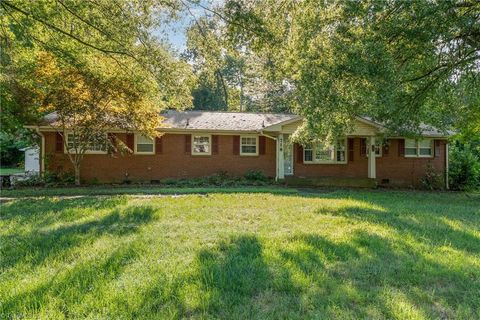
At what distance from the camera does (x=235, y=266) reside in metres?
3.90

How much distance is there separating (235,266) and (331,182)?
1248cm

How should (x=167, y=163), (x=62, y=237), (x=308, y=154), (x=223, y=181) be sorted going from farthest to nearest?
(x=308, y=154), (x=167, y=163), (x=223, y=181), (x=62, y=237)

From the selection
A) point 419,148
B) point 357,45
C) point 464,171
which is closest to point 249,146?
→ point 357,45

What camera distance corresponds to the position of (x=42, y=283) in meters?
3.37

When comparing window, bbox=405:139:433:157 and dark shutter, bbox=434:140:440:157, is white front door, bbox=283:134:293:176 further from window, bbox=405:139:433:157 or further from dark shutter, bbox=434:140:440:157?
dark shutter, bbox=434:140:440:157

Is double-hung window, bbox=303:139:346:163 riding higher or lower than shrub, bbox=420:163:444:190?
higher

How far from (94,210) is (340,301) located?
6297mm

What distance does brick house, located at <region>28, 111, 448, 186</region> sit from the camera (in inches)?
603

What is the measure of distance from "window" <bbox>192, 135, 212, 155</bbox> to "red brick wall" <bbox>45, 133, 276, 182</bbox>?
0.28m

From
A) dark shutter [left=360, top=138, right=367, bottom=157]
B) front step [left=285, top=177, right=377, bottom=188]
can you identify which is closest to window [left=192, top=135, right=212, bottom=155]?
front step [left=285, top=177, right=377, bottom=188]

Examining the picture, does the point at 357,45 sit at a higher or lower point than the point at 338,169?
higher

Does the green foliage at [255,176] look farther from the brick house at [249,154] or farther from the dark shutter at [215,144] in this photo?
the dark shutter at [215,144]

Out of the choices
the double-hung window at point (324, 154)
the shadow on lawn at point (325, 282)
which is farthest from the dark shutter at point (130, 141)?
the shadow on lawn at point (325, 282)

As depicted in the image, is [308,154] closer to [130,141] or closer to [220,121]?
[220,121]
